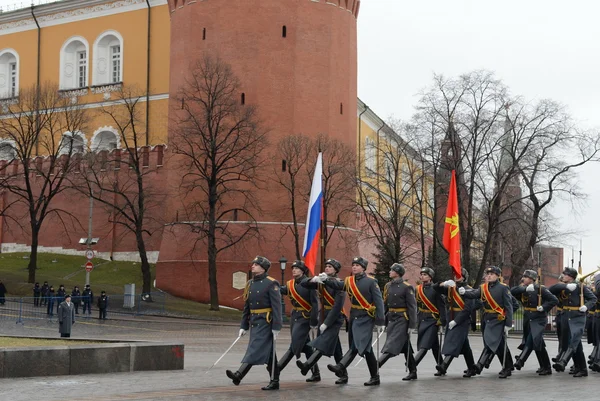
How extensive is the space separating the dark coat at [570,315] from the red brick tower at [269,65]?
33.2 meters

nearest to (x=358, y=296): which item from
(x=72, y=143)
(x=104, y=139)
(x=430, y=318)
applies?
(x=430, y=318)

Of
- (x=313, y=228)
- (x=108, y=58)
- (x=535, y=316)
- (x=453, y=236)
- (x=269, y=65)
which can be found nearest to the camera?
(x=313, y=228)

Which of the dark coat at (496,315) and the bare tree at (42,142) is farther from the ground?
the bare tree at (42,142)

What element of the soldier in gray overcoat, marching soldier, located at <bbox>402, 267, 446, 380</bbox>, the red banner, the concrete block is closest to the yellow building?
the soldier in gray overcoat

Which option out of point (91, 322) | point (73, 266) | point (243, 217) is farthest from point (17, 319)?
point (73, 266)

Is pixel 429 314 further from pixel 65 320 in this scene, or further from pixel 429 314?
pixel 65 320

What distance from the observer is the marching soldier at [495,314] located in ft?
56.2

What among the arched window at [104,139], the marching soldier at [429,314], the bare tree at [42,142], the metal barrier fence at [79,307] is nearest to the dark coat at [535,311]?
the marching soldier at [429,314]

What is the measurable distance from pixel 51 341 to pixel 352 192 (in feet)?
109

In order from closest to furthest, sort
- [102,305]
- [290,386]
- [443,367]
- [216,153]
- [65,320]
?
[290,386]
[443,367]
[65,320]
[102,305]
[216,153]

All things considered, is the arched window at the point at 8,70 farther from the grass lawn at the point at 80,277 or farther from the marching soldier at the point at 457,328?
the marching soldier at the point at 457,328

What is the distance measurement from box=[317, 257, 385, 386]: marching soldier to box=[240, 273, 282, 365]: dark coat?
81 cm

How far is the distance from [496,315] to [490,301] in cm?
25

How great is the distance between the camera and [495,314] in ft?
57.1
